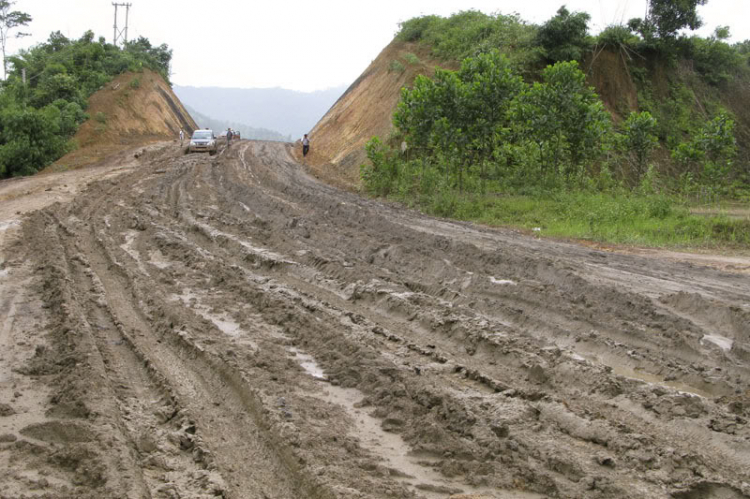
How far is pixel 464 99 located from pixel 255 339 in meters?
14.9

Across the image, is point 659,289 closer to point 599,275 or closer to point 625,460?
point 599,275

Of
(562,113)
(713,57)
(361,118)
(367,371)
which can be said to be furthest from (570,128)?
(713,57)

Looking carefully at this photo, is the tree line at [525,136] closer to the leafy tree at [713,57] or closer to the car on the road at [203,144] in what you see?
the leafy tree at [713,57]

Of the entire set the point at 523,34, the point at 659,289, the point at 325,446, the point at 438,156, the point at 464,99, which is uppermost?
the point at 523,34

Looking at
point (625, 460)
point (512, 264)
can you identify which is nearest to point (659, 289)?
point (512, 264)

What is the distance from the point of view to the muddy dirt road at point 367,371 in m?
4.20

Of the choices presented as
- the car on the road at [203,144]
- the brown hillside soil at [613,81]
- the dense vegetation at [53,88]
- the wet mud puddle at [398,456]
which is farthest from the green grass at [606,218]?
the dense vegetation at [53,88]

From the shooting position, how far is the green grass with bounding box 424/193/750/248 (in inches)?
560

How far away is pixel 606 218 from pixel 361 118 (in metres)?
22.7

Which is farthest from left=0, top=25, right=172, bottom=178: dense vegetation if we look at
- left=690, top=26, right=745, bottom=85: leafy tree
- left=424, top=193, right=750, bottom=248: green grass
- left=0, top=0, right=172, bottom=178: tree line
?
left=690, top=26, right=745, bottom=85: leafy tree

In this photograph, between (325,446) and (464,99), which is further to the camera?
(464,99)

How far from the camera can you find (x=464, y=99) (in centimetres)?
1980

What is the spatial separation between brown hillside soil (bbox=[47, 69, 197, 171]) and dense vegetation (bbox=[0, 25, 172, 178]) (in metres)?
0.76

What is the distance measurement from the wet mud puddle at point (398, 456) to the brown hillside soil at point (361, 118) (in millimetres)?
20433
